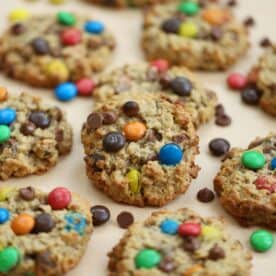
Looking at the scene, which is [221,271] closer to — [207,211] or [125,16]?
[207,211]

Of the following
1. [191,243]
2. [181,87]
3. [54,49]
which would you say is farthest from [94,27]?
[191,243]

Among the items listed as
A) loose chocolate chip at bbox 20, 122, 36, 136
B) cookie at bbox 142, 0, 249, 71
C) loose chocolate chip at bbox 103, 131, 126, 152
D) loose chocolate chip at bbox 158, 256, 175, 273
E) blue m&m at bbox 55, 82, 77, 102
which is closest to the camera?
loose chocolate chip at bbox 158, 256, 175, 273

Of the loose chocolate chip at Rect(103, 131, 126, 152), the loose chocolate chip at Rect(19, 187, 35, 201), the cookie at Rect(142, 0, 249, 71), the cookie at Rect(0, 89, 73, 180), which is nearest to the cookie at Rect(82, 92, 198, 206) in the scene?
the loose chocolate chip at Rect(103, 131, 126, 152)

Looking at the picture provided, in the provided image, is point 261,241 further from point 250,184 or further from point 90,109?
point 90,109

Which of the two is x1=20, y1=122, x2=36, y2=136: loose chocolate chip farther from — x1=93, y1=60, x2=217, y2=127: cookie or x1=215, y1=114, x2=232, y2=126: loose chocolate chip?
x1=215, y1=114, x2=232, y2=126: loose chocolate chip

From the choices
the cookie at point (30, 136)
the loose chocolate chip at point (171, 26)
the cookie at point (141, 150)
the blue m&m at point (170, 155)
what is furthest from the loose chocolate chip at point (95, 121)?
the loose chocolate chip at point (171, 26)

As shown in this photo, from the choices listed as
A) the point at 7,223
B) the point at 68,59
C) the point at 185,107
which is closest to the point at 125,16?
the point at 68,59
